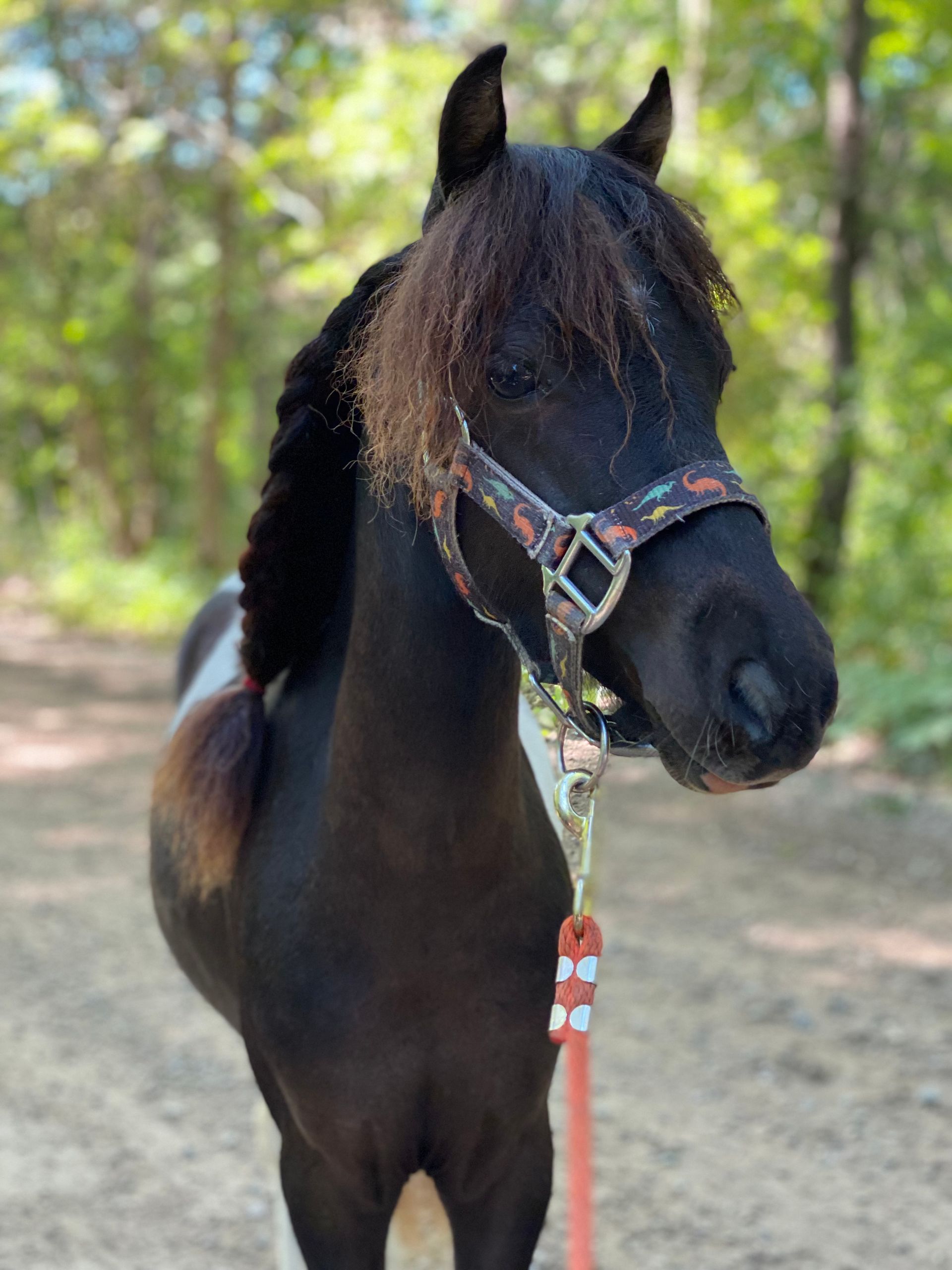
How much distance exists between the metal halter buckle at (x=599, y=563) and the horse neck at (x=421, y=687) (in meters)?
0.31

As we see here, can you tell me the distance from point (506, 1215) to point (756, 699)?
3.73 feet

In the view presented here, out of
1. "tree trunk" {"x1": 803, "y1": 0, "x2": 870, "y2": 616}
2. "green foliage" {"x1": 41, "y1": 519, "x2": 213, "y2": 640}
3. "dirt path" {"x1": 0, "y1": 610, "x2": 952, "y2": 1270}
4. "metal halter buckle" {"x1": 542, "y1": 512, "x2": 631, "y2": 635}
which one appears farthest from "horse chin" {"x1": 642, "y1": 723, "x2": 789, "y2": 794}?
"green foliage" {"x1": 41, "y1": 519, "x2": 213, "y2": 640}

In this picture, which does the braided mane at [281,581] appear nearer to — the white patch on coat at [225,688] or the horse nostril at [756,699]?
the white patch on coat at [225,688]

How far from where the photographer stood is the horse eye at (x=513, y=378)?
4.48 feet

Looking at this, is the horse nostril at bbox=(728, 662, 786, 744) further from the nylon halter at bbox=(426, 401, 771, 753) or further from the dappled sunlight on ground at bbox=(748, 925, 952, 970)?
the dappled sunlight on ground at bbox=(748, 925, 952, 970)

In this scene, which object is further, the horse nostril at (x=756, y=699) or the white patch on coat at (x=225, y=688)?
the white patch on coat at (x=225, y=688)

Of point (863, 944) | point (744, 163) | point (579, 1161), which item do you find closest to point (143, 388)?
point (744, 163)

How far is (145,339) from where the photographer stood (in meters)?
17.6

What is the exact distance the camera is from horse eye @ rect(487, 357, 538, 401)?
136 cm

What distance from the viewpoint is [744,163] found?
28.7ft

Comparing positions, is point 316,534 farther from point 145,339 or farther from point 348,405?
point 145,339

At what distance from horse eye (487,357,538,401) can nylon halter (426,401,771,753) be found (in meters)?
0.07

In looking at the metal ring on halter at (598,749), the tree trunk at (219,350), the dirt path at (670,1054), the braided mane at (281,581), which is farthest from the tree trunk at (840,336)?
the metal ring on halter at (598,749)

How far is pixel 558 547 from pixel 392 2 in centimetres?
1015
